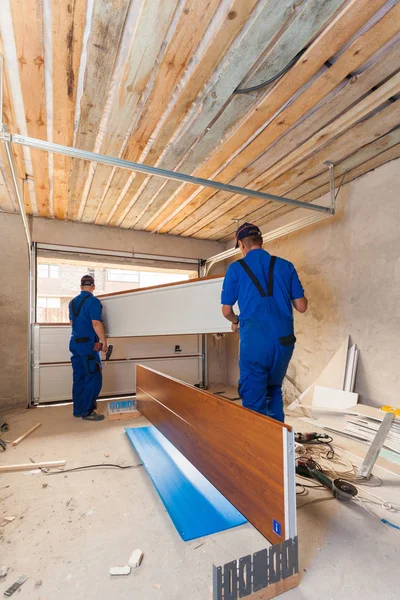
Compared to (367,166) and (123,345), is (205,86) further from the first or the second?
(123,345)

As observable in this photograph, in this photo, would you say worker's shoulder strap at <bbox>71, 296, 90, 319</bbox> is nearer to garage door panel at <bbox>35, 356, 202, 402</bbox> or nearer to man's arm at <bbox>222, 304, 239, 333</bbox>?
garage door panel at <bbox>35, 356, 202, 402</bbox>

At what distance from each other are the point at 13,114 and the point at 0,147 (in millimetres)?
540

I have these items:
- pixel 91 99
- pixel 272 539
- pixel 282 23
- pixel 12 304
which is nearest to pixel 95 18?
pixel 91 99

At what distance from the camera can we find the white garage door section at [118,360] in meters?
4.46

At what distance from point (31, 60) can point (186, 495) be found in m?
2.78

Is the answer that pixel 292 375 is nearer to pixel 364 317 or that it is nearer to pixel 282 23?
pixel 364 317

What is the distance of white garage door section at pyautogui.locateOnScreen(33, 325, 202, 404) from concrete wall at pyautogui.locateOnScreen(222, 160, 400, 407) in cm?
211

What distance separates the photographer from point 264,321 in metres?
1.98

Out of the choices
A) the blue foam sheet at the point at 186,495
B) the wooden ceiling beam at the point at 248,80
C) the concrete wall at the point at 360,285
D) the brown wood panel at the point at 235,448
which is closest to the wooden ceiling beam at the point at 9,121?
the wooden ceiling beam at the point at 248,80

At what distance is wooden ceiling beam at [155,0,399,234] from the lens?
1596 millimetres

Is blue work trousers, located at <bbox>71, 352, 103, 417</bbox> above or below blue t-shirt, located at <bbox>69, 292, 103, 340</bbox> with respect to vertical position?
below

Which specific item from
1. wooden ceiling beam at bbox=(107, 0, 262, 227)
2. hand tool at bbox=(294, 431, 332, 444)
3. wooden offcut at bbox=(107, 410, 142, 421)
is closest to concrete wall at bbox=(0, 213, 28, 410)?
wooden offcut at bbox=(107, 410, 142, 421)

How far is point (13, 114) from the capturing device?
7.53 ft

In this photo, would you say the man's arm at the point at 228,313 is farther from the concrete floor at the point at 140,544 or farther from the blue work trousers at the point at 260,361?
the concrete floor at the point at 140,544
